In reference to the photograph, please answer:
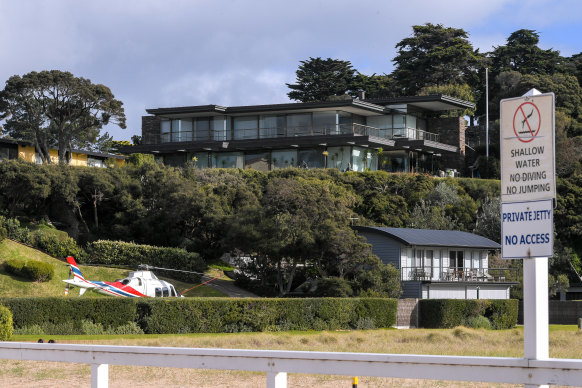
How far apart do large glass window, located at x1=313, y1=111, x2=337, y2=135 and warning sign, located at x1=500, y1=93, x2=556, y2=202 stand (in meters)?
63.0

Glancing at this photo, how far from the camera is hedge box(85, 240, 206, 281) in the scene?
50.2m

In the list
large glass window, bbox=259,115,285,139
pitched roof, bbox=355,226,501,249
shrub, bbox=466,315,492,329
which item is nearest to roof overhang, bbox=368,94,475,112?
large glass window, bbox=259,115,285,139

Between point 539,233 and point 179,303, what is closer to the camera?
point 539,233

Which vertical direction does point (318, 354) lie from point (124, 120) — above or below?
below

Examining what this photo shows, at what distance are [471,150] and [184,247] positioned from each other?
3769 cm

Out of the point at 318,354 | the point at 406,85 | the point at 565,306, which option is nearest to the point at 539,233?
the point at 318,354

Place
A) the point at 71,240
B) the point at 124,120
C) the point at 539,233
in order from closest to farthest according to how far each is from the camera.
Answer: the point at 539,233 → the point at 71,240 → the point at 124,120

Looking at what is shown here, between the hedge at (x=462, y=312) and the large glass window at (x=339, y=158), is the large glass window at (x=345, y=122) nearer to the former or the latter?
the large glass window at (x=339, y=158)

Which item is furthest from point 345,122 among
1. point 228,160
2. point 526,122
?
point 526,122

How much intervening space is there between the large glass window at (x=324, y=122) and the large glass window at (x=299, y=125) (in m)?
0.61

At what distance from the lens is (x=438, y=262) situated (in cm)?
5312

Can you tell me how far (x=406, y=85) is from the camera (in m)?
93.0

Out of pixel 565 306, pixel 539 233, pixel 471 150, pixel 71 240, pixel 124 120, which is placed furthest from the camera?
pixel 471 150

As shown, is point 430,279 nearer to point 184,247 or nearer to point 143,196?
point 184,247
